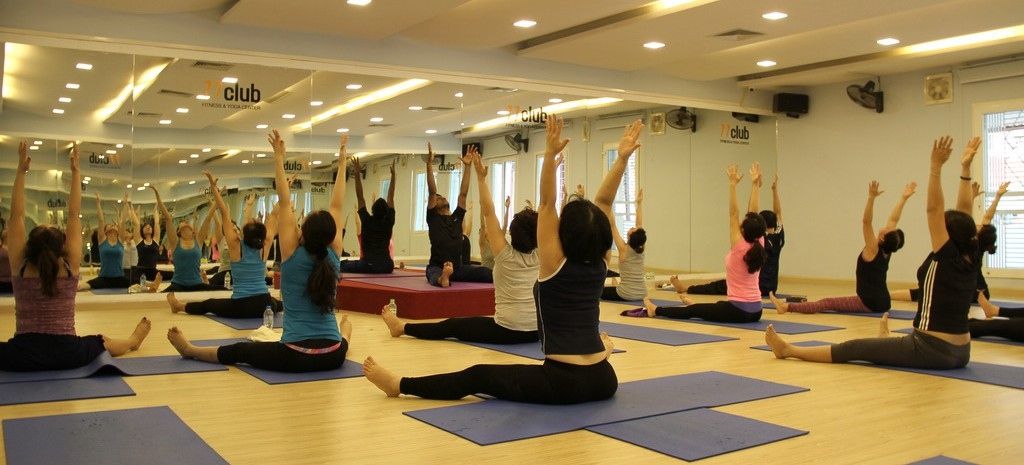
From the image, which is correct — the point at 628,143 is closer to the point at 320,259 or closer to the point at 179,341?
the point at 320,259

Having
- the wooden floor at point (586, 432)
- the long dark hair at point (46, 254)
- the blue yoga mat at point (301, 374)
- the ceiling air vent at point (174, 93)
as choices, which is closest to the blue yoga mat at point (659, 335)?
the wooden floor at point (586, 432)

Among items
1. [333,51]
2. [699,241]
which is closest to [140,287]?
[333,51]

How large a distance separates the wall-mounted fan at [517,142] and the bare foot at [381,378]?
24.0ft

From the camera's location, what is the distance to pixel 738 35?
7805 mm

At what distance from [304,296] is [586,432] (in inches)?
61.8

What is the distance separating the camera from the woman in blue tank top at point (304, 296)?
3.77m

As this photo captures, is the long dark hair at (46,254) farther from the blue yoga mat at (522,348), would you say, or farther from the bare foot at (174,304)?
the bare foot at (174,304)

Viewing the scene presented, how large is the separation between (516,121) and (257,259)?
4402 millimetres

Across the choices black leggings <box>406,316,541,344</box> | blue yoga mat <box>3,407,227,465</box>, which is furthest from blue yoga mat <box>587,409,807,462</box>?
black leggings <box>406,316,541,344</box>

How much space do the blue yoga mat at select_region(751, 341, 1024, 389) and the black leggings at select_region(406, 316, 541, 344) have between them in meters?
1.85

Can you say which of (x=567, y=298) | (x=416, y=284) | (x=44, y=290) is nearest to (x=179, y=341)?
(x=44, y=290)

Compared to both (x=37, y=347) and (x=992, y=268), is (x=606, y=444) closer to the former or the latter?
(x=37, y=347)

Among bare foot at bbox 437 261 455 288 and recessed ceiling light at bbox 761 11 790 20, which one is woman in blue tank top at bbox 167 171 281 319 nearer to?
bare foot at bbox 437 261 455 288

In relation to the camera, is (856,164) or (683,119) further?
(683,119)
